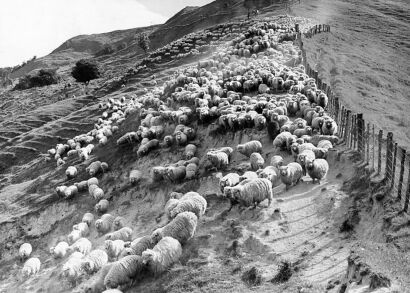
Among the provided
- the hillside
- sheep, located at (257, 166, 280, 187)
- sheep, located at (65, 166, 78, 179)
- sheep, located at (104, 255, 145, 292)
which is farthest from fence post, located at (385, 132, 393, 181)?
sheep, located at (65, 166, 78, 179)

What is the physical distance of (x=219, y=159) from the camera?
71.7ft

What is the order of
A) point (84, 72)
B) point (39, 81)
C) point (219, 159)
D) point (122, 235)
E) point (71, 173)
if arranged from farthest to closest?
point (39, 81) → point (84, 72) → point (71, 173) → point (219, 159) → point (122, 235)

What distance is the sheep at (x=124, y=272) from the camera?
15.5 meters

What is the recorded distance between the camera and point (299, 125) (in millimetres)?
22234

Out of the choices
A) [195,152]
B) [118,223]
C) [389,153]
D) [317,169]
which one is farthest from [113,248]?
[389,153]

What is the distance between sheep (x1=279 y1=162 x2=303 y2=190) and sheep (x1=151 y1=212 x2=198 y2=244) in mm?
4151

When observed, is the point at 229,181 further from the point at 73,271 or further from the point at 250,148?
the point at 73,271

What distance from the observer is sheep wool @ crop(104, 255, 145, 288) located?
50.9ft

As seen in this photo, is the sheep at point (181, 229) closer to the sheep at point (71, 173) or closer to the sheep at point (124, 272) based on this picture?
the sheep at point (124, 272)

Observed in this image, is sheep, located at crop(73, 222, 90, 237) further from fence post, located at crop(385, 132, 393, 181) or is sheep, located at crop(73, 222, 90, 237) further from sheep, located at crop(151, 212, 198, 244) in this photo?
fence post, located at crop(385, 132, 393, 181)

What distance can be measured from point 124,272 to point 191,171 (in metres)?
8.06

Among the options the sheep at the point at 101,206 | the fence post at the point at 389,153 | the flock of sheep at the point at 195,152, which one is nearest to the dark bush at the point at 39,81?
the flock of sheep at the point at 195,152

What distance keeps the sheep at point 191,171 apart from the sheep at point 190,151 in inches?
64.4

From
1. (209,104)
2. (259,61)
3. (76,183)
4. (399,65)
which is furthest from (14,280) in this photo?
(399,65)
